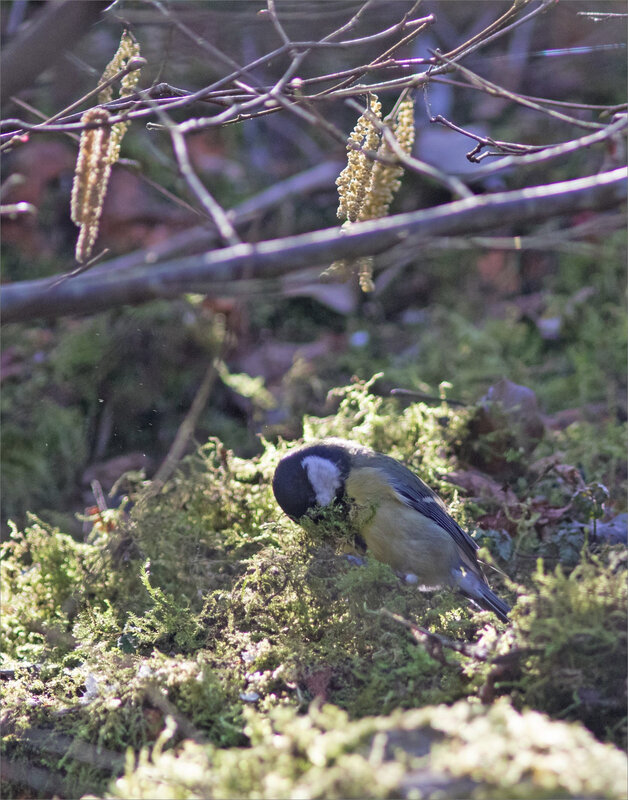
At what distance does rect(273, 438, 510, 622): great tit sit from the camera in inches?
134

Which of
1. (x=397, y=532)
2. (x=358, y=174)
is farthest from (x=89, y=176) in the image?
(x=397, y=532)

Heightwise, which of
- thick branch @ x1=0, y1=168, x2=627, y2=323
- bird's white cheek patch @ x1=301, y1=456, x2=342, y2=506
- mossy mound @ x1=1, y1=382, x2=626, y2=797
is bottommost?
mossy mound @ x1=1, y1=382, x2=626, y2=797

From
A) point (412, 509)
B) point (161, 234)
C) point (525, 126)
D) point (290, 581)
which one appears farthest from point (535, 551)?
point (525, 126)

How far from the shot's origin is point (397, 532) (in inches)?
138

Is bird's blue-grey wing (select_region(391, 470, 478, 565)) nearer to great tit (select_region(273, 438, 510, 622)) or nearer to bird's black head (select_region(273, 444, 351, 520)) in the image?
great tit (select_region(273, 438, 510, 622))

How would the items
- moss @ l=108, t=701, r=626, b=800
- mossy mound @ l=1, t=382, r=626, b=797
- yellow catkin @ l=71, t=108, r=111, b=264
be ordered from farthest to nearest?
1. yellow catkin @ l=71, t=108, r=111, b=264
2. mossy mound @ l=1, t=382, r=626, b=797
3. moss @ l=108, t=701, r=626, b=800

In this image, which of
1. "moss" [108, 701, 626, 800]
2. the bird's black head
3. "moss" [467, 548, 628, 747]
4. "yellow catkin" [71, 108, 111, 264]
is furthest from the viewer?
the bird's black head

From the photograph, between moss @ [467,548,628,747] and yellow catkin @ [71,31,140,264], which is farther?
yellow catkin @ [71,31,140,264]

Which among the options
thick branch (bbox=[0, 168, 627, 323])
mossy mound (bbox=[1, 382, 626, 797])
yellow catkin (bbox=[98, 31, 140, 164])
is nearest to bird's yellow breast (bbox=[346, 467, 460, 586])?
mossy mound (bbox=[1, 382, 626, 797])

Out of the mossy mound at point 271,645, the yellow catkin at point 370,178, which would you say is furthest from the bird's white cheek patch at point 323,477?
the yellow catkin at point 370,178

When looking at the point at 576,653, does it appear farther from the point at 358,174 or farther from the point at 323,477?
the point at 358,174

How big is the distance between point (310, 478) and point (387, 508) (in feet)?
1.21

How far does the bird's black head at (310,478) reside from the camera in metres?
3.39

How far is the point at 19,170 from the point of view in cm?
691
